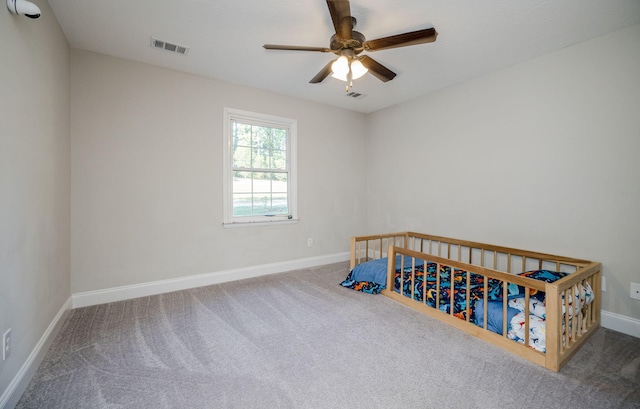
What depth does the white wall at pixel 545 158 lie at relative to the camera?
229 centimetres

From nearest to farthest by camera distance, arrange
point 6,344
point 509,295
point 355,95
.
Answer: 1. point 6,344
2. point 509,295
3. point 355,95

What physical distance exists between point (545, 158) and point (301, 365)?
2.96m

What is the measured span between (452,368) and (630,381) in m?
Result: 1.02

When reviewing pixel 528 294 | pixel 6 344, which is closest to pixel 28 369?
pixel 6 344

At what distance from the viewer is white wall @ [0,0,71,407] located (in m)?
1.43

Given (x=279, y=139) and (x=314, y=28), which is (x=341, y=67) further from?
(x=279, y=139)

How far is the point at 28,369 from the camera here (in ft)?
5.33

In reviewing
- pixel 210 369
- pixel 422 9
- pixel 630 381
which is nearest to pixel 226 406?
pixel 210 369

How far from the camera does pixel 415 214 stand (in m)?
4.05

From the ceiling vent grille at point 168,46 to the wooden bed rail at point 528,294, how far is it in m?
2.79

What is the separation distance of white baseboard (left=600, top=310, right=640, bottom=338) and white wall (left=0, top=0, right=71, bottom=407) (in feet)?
13.6

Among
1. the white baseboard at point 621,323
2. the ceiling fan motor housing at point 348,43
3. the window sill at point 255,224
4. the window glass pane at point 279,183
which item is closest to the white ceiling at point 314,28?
the ceiling fan motor housing at point 348,43

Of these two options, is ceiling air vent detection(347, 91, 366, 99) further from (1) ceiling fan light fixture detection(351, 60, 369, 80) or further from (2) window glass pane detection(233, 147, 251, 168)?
(2) window glass pane detection(233, 147, 251, 168)

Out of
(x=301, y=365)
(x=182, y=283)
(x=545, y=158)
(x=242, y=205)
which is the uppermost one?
(x=545, y=158)
